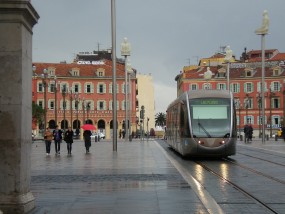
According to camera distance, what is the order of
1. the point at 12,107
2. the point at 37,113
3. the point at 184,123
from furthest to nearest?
the point at 37,113
the point at 184,123
the point at 12,107

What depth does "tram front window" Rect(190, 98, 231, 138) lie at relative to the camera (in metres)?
28.3

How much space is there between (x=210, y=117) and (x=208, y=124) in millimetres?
373

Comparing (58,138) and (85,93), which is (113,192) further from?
(85,93)

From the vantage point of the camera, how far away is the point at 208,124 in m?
28.5

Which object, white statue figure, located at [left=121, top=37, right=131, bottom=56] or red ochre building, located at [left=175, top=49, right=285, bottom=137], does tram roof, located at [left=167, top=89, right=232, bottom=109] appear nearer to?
white statue figure, located at [left=121, top=37, right=131, bottom=56]

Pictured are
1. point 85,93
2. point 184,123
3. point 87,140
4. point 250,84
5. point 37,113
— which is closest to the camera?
point 184,123

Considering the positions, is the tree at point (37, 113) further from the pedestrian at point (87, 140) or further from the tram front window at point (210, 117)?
the tram front window at point (210, 117)

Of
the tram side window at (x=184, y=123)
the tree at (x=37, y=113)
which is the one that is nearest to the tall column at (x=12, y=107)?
the tram side window at (x=184, y=123)

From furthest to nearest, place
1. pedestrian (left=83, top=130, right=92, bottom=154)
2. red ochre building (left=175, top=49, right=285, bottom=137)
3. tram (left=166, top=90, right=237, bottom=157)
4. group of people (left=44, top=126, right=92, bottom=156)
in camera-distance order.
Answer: red ochre building (left=175, top=49, right=285, bottom=137), pedestrian (left=83, top=130, right=92, bottom=154), group of people (left=44, top=126, right=92, bottom=156), tram (left=166, top=90, right=237, bottom=157)

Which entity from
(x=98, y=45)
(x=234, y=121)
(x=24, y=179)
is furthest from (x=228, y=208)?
(x=98, y=45)

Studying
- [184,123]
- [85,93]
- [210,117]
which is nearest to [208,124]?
[210,117]

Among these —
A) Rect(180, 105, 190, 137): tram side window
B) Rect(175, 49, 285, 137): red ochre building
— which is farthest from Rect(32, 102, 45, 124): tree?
Rect(180, 105, 190, 137): tram side window

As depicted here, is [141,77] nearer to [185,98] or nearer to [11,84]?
[185,98]

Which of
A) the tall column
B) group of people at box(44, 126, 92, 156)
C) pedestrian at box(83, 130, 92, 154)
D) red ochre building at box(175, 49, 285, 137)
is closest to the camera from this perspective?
the tall column
